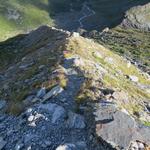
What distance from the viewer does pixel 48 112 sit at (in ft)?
115

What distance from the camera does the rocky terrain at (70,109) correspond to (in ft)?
100

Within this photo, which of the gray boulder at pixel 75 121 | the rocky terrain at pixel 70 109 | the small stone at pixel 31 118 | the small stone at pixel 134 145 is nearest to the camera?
the small stone at pixel 134 145

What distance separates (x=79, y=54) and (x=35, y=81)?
10636 millimetres

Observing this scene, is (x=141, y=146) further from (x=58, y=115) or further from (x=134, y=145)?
(x=58, y=115)

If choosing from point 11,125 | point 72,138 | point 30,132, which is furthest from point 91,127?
point 11,125

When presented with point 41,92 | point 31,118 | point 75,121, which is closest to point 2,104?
point 41,92

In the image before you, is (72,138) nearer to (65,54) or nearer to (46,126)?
(46,126)

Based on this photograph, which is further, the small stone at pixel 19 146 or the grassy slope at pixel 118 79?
the grassy slope at pixel 118 79

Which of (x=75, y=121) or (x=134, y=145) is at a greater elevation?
(x=134, y=145)

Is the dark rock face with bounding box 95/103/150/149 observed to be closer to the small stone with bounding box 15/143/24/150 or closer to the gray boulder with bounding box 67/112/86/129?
the gray boulder with bounding box 67/112/86/129

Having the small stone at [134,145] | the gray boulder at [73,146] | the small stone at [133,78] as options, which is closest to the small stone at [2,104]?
the gray boulder at [73,146]

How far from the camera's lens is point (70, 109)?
3559 centimetres

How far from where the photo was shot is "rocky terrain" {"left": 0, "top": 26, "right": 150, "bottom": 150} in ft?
100

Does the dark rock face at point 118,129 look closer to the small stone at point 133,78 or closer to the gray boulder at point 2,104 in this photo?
the gray boulder at point 2,104
